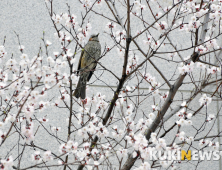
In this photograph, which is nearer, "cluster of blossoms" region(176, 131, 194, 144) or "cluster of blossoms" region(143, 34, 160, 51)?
"cluster of blossoms" region(176, 131, 194, 144)

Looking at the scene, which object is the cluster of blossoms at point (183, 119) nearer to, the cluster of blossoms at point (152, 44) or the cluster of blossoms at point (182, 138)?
the cluster of blossoms at point (182, 138)

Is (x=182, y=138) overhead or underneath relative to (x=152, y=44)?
underneath

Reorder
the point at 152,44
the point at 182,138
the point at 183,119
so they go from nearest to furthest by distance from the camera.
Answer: the point at 183,119 < the point at 182,138 < the point at 152,44

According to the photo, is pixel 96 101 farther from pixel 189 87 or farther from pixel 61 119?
pixel 189 87

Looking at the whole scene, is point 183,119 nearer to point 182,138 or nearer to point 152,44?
point 182,138

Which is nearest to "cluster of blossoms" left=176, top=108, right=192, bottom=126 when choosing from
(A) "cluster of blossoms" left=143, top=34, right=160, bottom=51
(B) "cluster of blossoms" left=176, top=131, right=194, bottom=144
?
(B) "cluster of blossoms" left=176, top=131, right=194, bottom=144

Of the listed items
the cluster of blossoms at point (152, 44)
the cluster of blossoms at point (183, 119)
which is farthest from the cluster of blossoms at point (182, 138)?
the cluster of blossoms at point (152, 44)

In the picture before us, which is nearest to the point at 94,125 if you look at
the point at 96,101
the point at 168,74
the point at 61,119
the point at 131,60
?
the point at 96,101

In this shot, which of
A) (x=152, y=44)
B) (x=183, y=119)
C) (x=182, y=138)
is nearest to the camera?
(x=183, y=119)

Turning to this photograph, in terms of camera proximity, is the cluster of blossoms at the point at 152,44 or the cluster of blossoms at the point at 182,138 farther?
the cluster of blossoms at the point at 152,44

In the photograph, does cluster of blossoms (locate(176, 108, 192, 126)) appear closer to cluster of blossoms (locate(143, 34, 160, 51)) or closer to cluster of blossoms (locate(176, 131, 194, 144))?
cluster of blossoms (locate(176, 131, 194, 144))

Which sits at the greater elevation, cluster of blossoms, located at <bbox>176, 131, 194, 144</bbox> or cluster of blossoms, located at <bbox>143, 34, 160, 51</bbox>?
cluster of blossoms, located at <bbox>143, 34, 160, 51</bbox>

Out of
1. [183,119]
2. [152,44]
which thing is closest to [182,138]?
[183,119]

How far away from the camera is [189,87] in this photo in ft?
13.6
